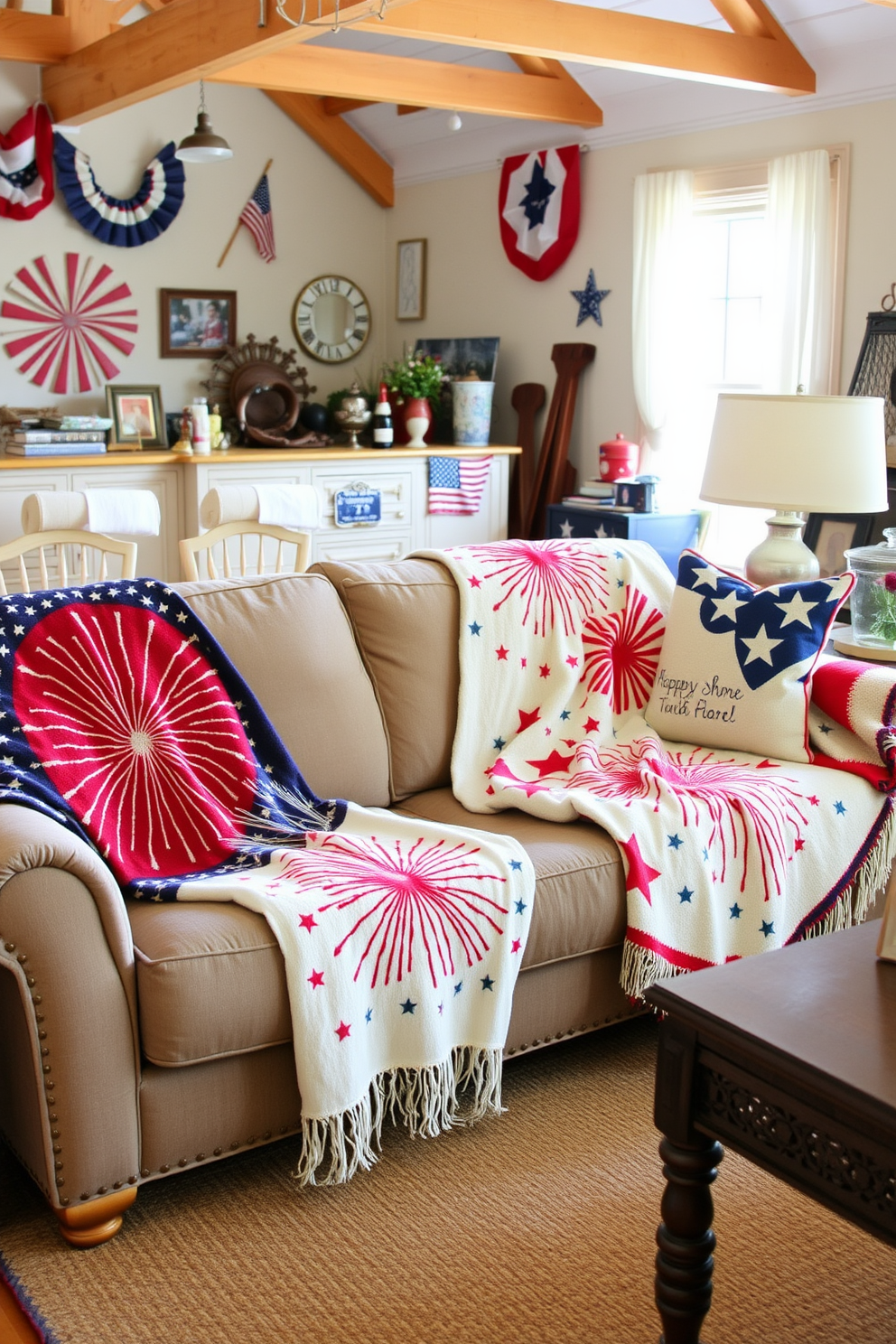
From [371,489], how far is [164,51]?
2.02 metres

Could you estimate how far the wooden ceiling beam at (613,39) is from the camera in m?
4.10

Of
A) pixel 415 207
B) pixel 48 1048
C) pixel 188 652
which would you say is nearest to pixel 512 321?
pixel 415 207

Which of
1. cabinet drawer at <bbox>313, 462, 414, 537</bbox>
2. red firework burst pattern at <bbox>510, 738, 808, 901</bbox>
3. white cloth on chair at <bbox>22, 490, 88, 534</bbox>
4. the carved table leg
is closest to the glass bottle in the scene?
cabinet drawer at <bbox>313, 462, 414, 537</bbox>

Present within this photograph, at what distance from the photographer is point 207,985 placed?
1.93m

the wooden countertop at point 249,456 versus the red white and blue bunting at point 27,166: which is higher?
the red white and blue bunting at point 27,166

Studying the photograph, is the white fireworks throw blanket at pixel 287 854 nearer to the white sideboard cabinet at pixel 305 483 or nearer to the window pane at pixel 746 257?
the white sideboard cabinet at pixel 305 483

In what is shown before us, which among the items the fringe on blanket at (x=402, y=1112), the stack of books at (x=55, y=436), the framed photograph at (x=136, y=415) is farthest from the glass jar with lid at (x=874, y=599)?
the framed photograph at (x=136, y=415)

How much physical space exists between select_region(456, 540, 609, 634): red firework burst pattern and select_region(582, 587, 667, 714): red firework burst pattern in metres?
0.06

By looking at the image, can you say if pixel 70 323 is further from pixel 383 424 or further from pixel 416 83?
pixel 416 83

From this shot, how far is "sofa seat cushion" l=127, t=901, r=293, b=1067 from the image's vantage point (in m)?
1.90

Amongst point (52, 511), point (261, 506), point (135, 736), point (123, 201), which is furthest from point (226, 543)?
point (123, 201)

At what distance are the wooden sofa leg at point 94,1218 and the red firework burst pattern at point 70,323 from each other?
15.5 feet

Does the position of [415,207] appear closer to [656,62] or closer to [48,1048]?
[656,62]

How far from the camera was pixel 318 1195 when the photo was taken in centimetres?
208
